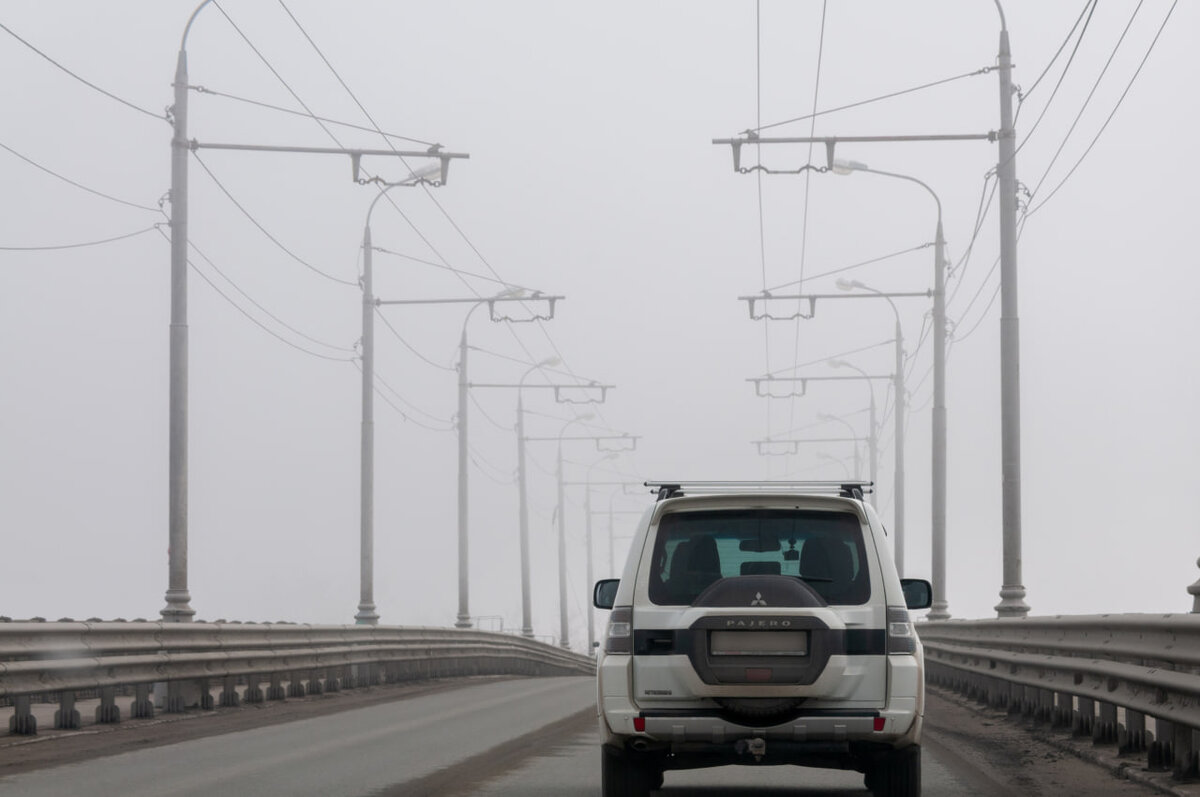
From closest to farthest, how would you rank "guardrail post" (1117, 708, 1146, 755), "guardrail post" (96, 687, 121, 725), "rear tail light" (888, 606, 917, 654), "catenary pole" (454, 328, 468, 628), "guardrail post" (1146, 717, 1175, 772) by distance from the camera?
"rear tail light" (888, 606, 917, 654), "guardrail post" (1146, 717, 1175, 772), "guardrail post" (1117, 708, 1146, 755), "guardrail post" (96, 687, 121, 725), "catenary pole" (454, 328, 468, 628)

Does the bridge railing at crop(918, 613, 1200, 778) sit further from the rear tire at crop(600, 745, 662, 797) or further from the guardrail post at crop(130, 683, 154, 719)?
the guardrail post at crop(130, 683, 154, 719)

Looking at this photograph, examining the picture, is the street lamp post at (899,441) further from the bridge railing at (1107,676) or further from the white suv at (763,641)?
the white suv at (763,641)

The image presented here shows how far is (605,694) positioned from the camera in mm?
9117

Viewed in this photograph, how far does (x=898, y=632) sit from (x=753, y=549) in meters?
0.83

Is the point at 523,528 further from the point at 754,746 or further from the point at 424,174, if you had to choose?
the point at 754,746

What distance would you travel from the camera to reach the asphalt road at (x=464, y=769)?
11.1m

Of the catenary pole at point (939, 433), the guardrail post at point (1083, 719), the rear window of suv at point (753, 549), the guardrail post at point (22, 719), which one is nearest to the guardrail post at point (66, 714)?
the guardrail post at point (22, 719)

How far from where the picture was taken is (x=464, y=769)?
40.9 feet

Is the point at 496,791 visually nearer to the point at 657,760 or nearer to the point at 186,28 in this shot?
the point at 657,760

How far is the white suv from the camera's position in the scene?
8.80 meters

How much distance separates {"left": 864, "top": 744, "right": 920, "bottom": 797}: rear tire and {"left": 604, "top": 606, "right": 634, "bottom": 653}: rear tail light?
1.43 meters

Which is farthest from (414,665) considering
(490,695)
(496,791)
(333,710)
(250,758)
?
(496,791)

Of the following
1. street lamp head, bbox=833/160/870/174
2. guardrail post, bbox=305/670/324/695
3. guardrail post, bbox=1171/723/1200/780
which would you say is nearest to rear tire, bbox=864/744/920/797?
guardrail post, bbox=1171/723/1200/780

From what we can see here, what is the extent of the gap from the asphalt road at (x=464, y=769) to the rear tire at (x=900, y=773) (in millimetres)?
1478
